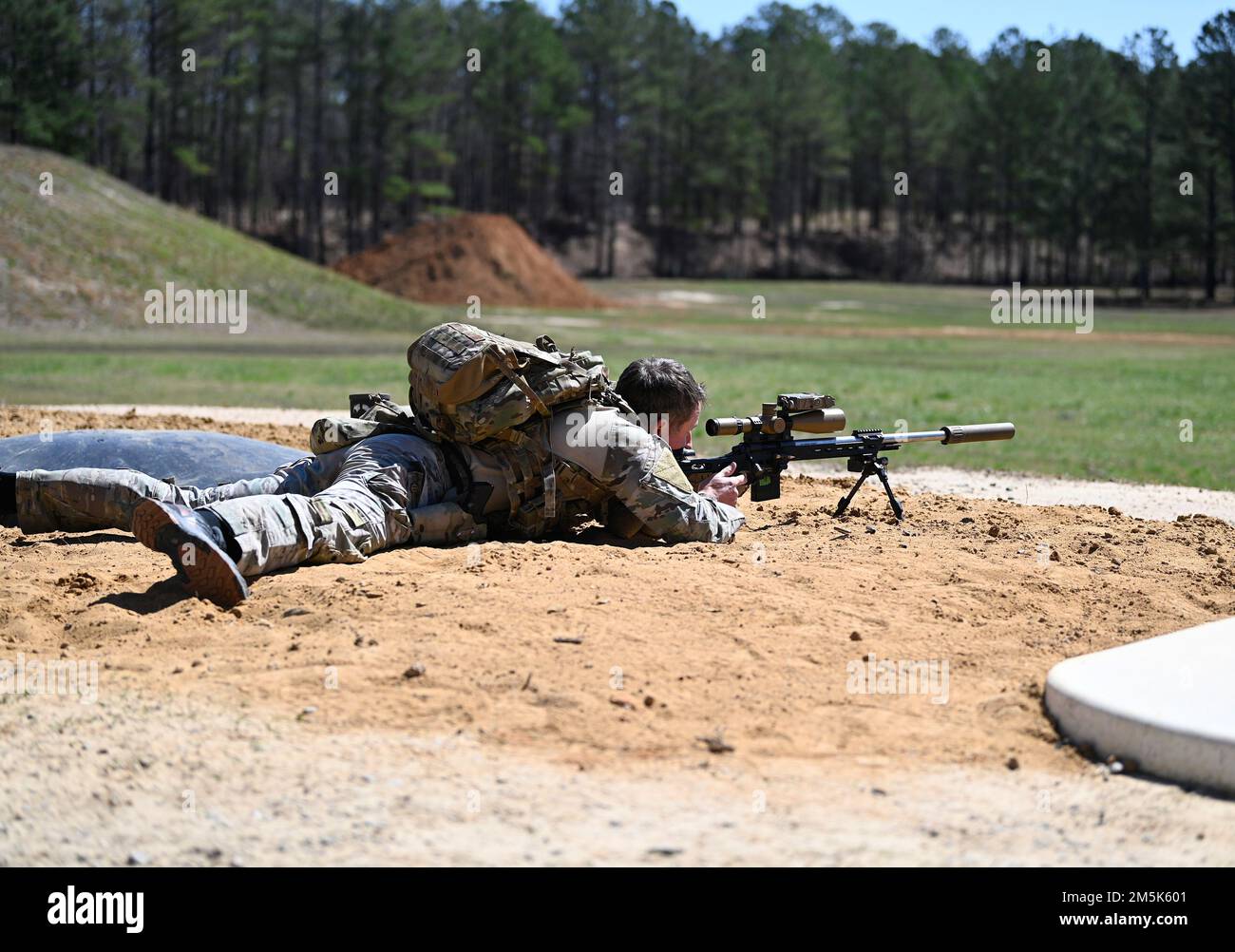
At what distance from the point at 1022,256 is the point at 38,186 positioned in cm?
6354

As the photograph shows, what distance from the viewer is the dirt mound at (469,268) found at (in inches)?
1887

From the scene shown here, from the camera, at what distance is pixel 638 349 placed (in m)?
27.5

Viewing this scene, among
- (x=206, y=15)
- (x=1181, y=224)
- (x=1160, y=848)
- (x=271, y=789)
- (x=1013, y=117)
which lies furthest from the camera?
(x=1013, y=117)

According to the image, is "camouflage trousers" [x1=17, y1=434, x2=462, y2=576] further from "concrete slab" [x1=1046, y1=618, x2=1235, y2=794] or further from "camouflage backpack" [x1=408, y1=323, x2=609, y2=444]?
"concrete slab" [x1=1046, y1=618, x2=1235, y2=794]

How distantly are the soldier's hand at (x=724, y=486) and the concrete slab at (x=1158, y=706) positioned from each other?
2577 mm

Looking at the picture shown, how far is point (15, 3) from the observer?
4944cm

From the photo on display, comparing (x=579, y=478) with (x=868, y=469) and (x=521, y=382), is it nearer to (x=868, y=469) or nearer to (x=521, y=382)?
(x=521, y=382)

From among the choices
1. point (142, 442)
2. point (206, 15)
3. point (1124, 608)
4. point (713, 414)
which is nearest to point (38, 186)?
point (206, 15)

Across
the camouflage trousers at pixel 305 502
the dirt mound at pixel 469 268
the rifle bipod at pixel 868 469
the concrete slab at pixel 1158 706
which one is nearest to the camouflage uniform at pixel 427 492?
the camouflage trousers at pixel 305 502

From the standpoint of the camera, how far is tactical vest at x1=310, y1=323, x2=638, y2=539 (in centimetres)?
614

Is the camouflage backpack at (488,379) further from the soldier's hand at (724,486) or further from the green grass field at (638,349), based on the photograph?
the green grass field at (638,349)

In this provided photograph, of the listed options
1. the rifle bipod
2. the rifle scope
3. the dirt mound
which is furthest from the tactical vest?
the dirt mound

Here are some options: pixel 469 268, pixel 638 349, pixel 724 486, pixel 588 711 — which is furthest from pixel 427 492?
pixel 469 268

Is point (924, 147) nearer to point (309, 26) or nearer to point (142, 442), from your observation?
point (309, 26)
